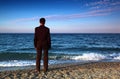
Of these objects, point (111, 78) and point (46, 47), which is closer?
point (111, 78)

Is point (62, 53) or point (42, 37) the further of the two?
point (62, 53)

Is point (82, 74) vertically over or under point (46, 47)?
under

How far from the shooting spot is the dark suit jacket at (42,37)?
909cm

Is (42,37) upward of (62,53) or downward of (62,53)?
upward

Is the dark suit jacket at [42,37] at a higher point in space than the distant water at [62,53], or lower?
higher

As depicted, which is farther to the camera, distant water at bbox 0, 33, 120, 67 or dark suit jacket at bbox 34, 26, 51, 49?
distant water at bbox 0, 33, 120, 67

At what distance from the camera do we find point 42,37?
9.12 metres

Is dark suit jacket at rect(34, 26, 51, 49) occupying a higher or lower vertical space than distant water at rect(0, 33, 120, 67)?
higher

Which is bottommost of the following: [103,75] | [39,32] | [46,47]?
[103,75]

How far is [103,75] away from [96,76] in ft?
1.16

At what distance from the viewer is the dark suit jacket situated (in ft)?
29.8

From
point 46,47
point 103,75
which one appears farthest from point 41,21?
point 103,75

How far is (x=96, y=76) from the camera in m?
8.57

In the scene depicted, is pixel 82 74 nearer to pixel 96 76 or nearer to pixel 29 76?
pixel 96 76
